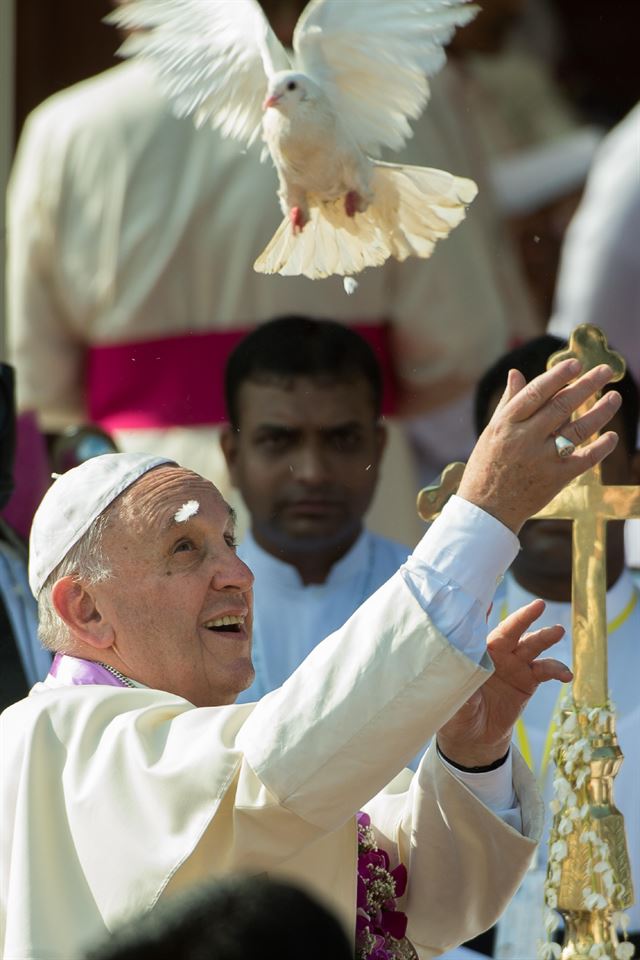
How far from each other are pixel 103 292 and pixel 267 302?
60 centimetres

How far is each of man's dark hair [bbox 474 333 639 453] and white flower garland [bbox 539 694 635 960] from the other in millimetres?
773

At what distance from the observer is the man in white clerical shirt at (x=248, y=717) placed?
2.43 meters

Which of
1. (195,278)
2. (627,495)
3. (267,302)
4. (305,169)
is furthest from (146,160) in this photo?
(627,495)

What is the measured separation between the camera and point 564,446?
8.16ft

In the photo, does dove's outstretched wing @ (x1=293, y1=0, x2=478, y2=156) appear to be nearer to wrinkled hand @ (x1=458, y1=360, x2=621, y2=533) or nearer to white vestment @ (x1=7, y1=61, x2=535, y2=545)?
white vestment @ (x1=7, y1=61, x2=535, y2=545)

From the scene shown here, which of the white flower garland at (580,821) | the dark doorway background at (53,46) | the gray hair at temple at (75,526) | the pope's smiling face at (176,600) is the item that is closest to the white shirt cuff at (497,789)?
the white flower garland at (580,821)

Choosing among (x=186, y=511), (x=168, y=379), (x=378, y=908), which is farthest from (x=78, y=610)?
(x=168, y=379)

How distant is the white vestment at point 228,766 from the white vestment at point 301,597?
1045 millimetres

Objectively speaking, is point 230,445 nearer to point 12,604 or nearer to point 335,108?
point 12,604

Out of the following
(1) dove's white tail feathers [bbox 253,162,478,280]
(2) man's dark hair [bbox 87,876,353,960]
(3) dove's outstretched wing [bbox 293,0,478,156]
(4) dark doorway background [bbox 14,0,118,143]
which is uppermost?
(3) dove's outstretched wing [bbox 293,0,478,156]

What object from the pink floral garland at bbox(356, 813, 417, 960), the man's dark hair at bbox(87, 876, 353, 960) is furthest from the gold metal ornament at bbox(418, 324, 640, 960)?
the man's dark hair at bbox(87, 876, 353, 960)

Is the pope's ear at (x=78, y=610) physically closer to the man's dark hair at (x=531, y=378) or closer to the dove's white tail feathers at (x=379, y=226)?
the dove's white tail feathers at (x=379, y=226)

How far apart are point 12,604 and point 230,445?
52cm

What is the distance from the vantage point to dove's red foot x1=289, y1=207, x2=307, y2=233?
327 cm
